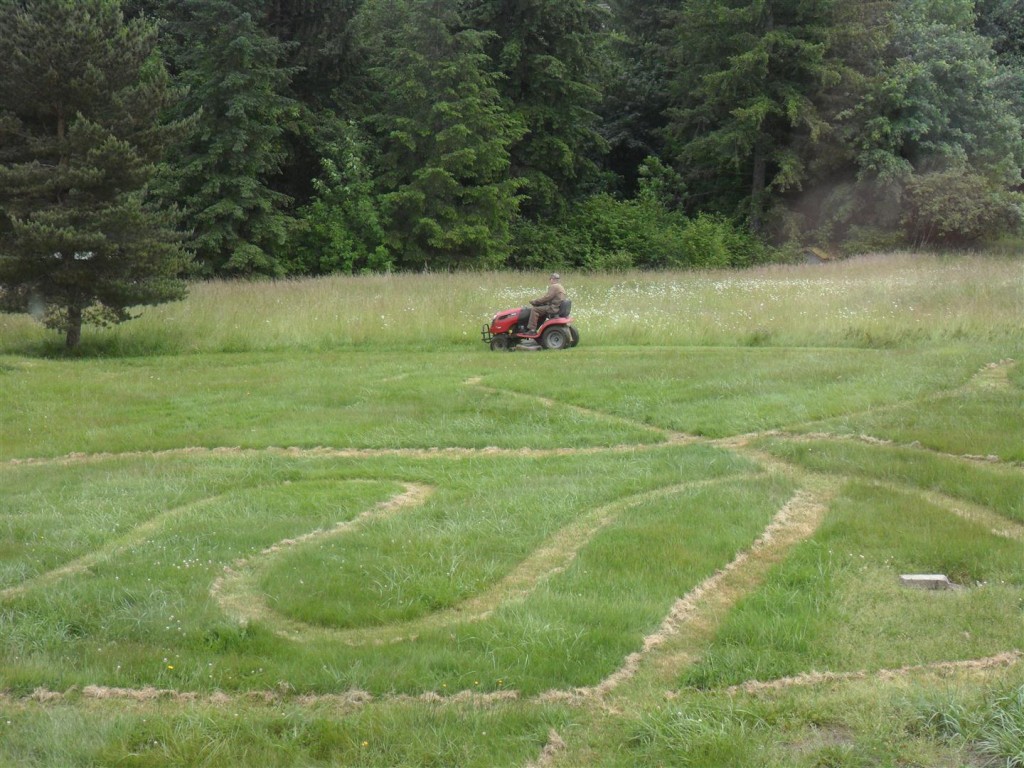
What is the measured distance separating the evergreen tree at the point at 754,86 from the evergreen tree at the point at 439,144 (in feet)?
30.7

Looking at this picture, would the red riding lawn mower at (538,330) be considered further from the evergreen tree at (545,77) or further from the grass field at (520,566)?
the evergreen tree at (545,77)

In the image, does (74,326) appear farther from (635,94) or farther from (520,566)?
(635,94)

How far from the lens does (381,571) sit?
6406mm

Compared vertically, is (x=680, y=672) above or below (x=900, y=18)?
below

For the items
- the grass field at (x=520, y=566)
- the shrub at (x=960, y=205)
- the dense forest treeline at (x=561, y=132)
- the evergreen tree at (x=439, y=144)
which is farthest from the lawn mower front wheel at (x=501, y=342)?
the shrub at (x=960, y=205)

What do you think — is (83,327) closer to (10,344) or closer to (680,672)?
(10,344)

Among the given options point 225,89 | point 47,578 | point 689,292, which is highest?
point 225,89

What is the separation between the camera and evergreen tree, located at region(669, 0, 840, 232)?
4138cm

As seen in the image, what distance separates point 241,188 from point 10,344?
53.0 ft

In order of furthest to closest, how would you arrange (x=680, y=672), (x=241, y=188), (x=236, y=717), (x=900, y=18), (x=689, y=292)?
(x=900, y=18) → (x=241, y=188) → (x=689, y=292) → (x=680, y=672) → (x=236, y=717)

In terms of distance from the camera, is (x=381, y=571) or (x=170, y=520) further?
(x=170, y=520)

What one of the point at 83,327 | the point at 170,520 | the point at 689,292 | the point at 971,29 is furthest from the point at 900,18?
the point at 170,520

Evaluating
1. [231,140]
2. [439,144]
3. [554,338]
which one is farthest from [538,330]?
[439,144]

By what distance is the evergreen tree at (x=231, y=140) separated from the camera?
35031 mm
